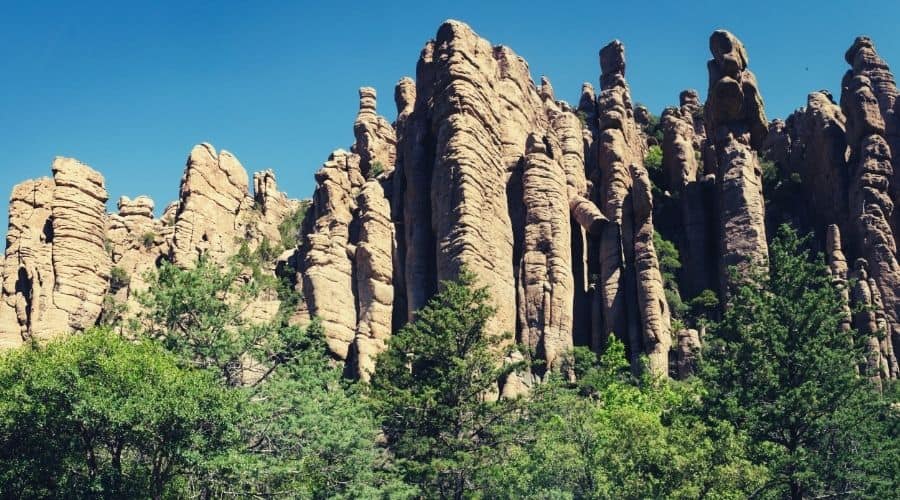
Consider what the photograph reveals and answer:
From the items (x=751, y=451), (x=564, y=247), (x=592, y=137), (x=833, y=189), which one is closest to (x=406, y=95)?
(x=592, y=137)

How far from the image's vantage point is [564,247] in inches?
2223

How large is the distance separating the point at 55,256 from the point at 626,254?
34333 mm

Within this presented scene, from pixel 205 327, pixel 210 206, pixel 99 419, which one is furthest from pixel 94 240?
pixel 99 419

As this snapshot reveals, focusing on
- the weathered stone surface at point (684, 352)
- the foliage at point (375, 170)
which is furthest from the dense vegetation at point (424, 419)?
the foliage at point (375, 170)

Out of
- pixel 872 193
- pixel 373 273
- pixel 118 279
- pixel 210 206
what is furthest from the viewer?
pixel 210 206

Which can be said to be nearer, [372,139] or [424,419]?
[424,419]

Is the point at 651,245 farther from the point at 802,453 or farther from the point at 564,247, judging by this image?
the point at 802,453

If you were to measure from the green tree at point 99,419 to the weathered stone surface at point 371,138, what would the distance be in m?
40.2

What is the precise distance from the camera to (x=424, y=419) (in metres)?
37.0

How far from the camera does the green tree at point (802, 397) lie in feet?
116

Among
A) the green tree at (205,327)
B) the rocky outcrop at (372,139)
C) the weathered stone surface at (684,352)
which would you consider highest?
the rocky outcrop at (372,139)

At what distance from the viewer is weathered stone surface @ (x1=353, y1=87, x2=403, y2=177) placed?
70887 mm

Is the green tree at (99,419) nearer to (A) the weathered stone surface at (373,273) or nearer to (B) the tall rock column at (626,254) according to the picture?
(A) the weathered stone surface at (373,273)

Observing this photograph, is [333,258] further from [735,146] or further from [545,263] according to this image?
[735,146]
